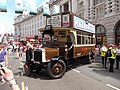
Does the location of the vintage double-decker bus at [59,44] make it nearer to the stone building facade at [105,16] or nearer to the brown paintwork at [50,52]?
the brown paintwork at [50,52]

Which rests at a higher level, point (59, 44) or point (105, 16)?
point (105, 16)

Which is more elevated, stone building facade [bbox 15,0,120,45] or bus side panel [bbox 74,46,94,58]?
stone building facade [bbox 15,0,120,45]

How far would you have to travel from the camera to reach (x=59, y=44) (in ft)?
35.6

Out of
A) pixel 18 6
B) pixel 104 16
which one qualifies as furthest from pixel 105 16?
pixel 18 6

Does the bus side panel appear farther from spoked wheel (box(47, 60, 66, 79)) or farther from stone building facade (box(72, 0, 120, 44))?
stone building facade (box(72, 0, 120, 44))

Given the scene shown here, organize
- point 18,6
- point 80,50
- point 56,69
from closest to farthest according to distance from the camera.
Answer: point 56,69, point 80,50, point 18,6

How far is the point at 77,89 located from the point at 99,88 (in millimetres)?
899

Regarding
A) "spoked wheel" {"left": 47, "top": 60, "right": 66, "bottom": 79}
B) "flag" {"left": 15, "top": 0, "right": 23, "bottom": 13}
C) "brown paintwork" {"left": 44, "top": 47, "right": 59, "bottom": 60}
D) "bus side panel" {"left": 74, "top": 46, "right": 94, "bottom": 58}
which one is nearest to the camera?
"spoked wheel" {"left": 47, "top": 60, "right": 66, "bottom": 79}

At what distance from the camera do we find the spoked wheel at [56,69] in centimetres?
953

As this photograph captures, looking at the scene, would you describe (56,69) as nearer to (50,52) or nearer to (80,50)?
(50,52)

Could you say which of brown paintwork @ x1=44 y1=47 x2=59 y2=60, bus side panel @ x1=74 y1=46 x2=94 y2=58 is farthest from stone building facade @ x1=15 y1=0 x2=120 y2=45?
brown paintwork @ x1=44 y1=47 x2=59 y2=60

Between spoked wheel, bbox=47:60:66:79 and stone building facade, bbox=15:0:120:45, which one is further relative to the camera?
stone building facade, bbox=15:0:120:45

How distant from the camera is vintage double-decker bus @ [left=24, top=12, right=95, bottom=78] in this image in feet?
32.0

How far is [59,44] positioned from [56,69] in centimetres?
166
